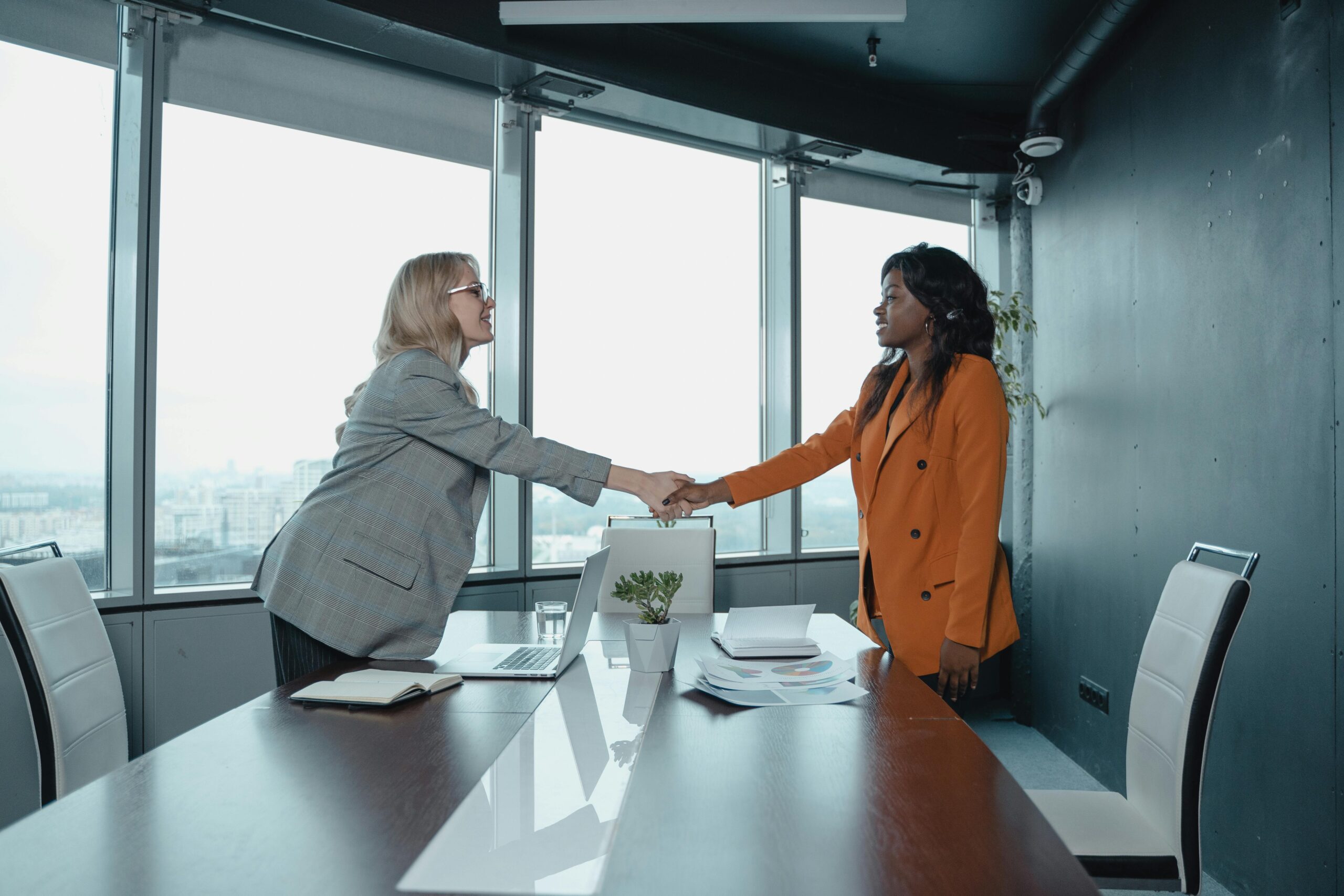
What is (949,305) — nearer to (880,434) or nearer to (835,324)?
(880,434)

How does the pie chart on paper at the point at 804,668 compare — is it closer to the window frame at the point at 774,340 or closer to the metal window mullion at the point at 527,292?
the metal window mullion at the point at 527,292

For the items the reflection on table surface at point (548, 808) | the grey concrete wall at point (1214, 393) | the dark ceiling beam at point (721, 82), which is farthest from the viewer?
the dark ceiling beam at point (721, 82)

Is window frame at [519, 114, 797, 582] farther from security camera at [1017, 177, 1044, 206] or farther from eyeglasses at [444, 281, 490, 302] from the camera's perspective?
eyeglasses at [444, 281, 490, 302]

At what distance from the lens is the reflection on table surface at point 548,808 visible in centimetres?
93

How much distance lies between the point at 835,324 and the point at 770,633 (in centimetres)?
314

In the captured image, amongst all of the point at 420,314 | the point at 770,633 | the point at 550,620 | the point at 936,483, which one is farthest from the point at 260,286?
the point at 936,483

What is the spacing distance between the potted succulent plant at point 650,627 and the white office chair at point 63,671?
1.13 metres

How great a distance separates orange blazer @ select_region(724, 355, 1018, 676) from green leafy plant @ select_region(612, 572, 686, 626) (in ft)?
2.06

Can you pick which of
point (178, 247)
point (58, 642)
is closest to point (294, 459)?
point (178, 247)

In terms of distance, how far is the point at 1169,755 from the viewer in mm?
1716

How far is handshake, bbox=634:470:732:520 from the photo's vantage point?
266 cm

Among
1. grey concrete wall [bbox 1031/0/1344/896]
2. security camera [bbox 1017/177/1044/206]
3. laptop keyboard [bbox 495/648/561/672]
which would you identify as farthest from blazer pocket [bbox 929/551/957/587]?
security camera [bbox 1017/177/1044/206]

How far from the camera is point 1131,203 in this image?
3.55m

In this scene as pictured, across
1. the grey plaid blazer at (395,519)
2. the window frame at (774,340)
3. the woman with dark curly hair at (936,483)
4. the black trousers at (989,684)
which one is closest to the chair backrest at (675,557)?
the woman with dark curly hair at (936,483)
